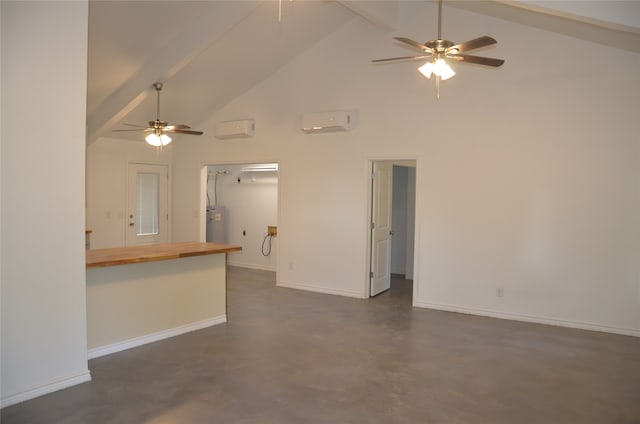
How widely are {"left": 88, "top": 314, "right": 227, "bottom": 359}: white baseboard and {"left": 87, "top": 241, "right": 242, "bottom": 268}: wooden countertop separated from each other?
755mm

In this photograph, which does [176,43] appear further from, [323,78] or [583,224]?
[583,224]

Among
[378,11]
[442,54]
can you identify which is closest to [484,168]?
[442,54]

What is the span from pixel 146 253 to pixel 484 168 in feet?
13.1

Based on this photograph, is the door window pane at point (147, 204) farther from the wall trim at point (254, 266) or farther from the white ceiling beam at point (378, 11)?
the white ceiling beam at point (378, 11)

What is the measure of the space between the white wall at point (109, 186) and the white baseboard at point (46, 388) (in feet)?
15.8

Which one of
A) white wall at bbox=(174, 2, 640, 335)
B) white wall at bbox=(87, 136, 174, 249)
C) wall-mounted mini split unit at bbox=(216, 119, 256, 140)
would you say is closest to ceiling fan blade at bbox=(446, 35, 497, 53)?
white wall at bbox=(174, 2, 640, 335)

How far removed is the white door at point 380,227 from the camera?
6402 millimetres

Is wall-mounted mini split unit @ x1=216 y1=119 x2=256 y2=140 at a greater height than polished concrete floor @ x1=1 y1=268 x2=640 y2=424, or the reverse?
wall-mounted mini split unit @ x1=216 y1=119 x2=256 y2=140

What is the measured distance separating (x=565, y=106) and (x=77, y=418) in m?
5.45

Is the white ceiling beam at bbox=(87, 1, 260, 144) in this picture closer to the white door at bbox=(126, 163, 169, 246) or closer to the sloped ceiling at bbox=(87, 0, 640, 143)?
the sloped ceiling at bbox=(87, 0, 640, 143)

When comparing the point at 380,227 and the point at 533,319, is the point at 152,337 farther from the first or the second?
the point at 533,319

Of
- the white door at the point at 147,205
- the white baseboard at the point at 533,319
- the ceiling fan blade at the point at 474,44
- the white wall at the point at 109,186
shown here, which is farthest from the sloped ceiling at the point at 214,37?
the white baseboard at the point at 533,319

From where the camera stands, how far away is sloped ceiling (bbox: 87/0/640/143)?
14.6 feet

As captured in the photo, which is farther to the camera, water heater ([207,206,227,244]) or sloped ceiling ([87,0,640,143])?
water heater ([207,206,227,244])
